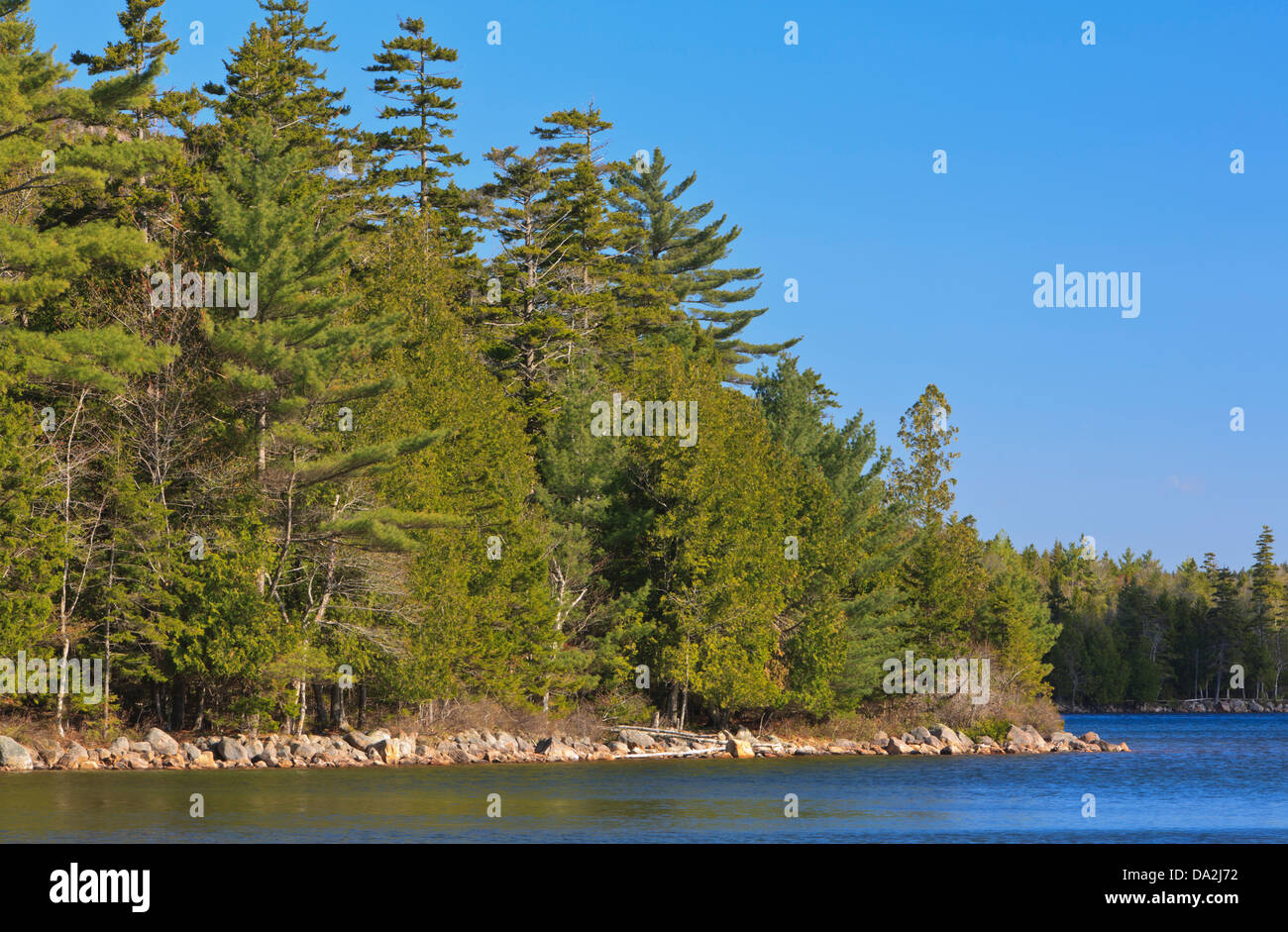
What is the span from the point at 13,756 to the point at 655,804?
19225 mm

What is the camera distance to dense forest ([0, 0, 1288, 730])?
4319 cm

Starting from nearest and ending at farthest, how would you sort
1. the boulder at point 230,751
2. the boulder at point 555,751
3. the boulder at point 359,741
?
the boulder at point 230,751, the boulder at point 359,741, the boulder at point 555,751

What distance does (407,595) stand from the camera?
48375 millimetres

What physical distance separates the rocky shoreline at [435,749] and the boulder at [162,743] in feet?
0.10

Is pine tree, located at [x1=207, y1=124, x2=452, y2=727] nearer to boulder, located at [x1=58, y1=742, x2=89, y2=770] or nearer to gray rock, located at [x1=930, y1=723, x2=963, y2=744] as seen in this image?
boulder, located at [x1=58, y1=742, x2=89, y2=770]

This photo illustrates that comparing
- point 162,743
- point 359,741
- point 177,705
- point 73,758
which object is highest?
point 177,705

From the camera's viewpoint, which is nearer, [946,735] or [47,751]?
[47,751]

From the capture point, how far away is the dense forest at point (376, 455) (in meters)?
43.2

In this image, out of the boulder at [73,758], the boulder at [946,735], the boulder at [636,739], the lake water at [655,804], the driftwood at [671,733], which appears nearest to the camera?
the lake water at [655,804]

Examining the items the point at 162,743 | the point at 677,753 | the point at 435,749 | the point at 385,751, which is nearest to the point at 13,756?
the point at 162,743

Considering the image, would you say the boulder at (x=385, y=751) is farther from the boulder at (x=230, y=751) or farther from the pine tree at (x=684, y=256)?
the pine tree at (x=684, y=256)

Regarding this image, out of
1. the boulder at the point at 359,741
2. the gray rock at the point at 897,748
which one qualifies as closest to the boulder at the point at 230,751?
the boulder at the point at 359,741

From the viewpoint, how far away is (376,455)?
45344 millimetres

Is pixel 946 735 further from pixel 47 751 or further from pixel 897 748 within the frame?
pixel 47 751
